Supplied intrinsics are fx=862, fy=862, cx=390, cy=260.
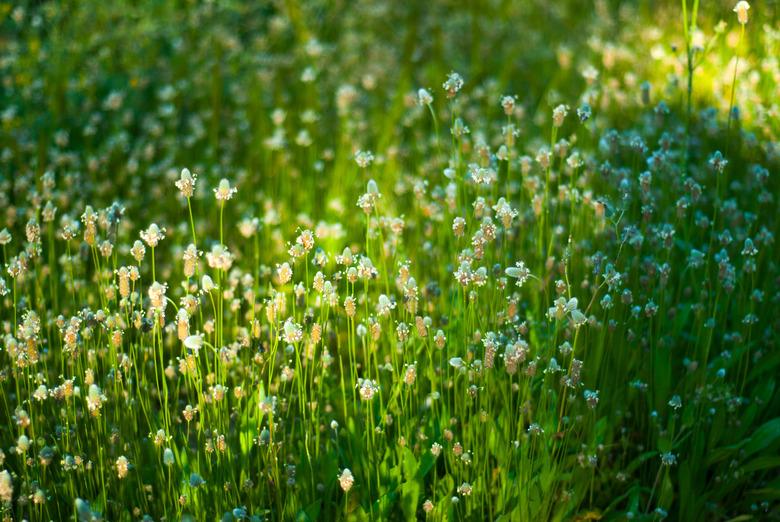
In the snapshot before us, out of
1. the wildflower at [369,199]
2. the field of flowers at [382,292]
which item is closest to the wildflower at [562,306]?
the field of flowers at [382,292]

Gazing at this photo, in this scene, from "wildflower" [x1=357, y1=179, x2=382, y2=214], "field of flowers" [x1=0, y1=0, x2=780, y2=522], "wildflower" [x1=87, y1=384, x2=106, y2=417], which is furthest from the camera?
"wildflower" [x1=357, y1=179, x2=382, y2=214]

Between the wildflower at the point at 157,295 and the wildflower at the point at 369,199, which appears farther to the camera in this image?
the wildflower at the point at 369,199

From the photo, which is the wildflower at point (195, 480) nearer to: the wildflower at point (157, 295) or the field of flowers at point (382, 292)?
the field of flowers at point (382, 292)

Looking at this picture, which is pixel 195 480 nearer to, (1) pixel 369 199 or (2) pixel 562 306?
(1) pixel 369 199

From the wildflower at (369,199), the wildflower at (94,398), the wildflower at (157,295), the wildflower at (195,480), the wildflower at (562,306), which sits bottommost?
the wildflower at (195,480)

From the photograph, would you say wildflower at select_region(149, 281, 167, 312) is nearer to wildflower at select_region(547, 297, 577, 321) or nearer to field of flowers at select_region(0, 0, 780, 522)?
field of flowers at select_region(0, 0, 780, 522)

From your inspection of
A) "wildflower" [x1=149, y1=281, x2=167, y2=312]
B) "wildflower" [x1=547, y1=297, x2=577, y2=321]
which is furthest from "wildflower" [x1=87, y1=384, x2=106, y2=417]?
"wildflower" [x1=547, y1=297, x2=577, y2=321]

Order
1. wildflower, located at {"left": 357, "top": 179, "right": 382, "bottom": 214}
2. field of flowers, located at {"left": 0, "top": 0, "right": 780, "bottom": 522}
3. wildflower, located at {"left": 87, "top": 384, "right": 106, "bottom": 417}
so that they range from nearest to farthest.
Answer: wildflower, located at {"left": 87, "top": 384, "right": 106, "bottom": 417} → field of flowers, located at {"left": 0, "top": 0, "right": 780, "bottom": 522} → wildflower, located at {"left": 357, "top": 179, "right": 382, "bottom": 214}

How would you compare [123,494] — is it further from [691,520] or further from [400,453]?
[691,520]

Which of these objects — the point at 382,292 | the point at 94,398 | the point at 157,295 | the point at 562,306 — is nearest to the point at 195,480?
the point at 94,398

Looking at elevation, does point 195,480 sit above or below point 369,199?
below
